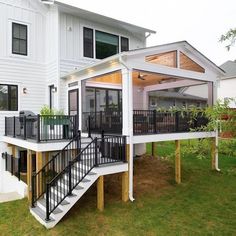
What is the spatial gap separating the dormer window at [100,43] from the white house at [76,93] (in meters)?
0.05

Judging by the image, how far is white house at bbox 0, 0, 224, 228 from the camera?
880 centimetres

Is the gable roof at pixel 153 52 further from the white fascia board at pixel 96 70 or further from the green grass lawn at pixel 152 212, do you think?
the green grass lawn at pixel 152 212

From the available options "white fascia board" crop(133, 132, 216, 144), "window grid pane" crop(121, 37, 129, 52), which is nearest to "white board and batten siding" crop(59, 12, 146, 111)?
"window grid pane" crop(121, 37, 129, 52)

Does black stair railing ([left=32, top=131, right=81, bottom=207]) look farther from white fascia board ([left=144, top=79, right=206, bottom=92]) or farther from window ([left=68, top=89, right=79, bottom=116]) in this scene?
white fascia board ([left=144, top=79, right=206, bottom=92])

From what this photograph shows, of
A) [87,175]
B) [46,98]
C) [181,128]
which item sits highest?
[46,98]

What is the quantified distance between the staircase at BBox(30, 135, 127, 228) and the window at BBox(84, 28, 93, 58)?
580 centimetres

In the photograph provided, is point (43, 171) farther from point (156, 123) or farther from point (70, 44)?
point (70, 44)

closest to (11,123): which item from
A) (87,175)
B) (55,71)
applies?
(55,71)

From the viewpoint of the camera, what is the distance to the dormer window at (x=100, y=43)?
13235 millimetres

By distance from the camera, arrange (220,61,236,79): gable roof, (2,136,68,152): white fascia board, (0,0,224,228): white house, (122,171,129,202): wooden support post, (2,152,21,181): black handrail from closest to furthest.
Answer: (2,136,68,152): white fascia board < (122,171,129,202): wooden support post < (0,0,224,228): white house < (2,152,21,181): black handrail < (220,61,236,79): gable roof

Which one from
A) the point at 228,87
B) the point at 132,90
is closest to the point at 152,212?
the point at 132,90

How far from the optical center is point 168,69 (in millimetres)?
10281

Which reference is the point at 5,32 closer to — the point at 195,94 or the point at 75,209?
the point at 75,209

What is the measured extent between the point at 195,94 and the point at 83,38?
25461 mm
